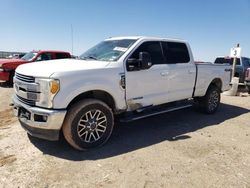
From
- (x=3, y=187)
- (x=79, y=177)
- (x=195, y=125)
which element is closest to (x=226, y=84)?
(x=195, y=125)

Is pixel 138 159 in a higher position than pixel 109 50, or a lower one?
lower

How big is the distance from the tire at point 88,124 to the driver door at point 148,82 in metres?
0.64

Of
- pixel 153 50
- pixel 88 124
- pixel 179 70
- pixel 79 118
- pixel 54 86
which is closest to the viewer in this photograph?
pixel 54 86

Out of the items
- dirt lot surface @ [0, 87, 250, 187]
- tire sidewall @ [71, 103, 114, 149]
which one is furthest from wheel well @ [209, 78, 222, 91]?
tire sidewall @ [71, 103, 114, 149]

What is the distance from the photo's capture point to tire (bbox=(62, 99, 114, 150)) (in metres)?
4.22

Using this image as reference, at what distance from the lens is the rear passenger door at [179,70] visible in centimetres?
583

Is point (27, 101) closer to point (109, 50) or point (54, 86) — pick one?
point (54, 86)

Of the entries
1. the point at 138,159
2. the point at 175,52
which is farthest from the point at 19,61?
the point at 138,159

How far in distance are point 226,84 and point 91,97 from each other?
4.90 m

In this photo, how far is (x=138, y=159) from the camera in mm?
4164

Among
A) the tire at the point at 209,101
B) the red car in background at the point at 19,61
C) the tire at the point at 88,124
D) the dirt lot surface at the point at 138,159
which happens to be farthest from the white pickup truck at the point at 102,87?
the red car in background at the point at 19,61

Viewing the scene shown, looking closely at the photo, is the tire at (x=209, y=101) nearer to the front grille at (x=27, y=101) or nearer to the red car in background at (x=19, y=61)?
the front grille at (x=27, y=101)

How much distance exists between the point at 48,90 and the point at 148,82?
6.94 feet

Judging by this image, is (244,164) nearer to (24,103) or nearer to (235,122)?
(235,122)
